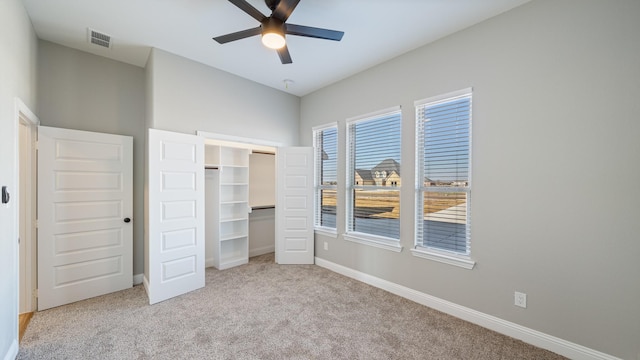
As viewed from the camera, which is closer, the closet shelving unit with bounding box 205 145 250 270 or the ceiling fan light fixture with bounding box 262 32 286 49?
the ceiling fan light fixture with bounding box 262 32 286 49

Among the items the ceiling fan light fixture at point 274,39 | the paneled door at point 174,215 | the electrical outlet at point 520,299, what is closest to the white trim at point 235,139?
the paneled door at point 174,215

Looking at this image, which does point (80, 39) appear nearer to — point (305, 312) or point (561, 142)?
point (305, 312)

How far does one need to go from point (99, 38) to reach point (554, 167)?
4.95 meters

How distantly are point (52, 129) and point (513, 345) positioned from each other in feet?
17.5

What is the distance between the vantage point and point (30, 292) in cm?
284

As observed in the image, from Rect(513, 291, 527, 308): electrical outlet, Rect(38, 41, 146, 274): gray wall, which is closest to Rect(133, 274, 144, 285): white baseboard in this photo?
Rect(38, 41, 146, 274): gray wall

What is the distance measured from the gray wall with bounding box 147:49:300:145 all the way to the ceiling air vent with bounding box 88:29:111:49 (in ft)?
1.49

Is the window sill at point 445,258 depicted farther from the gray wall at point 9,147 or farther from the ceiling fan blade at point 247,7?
the gray wall at point 9,147

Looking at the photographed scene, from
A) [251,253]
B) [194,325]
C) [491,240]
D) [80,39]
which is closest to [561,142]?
[491,240]

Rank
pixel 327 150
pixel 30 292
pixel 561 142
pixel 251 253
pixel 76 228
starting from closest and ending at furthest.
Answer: pixel 561 142 < pixel 30 292 < pixel 76 228 < pixel 327 150 < pixel 251 253

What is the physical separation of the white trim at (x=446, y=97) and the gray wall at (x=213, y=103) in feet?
8.02

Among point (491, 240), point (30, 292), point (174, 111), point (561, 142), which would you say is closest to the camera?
point (561, 142)

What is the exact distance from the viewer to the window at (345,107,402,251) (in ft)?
11.3

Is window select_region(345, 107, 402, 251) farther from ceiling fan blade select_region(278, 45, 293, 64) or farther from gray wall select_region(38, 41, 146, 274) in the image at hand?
gray wall select_region(38, 41, 146, 274)
